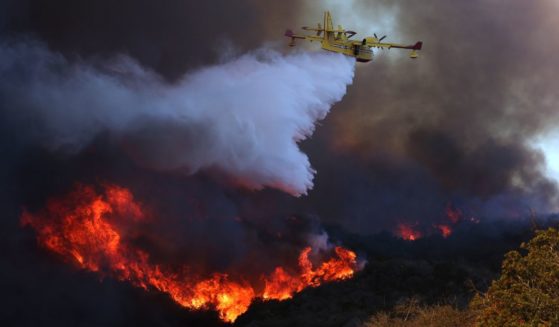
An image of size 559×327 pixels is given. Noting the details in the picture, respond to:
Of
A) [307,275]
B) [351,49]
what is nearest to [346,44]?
[351,49]

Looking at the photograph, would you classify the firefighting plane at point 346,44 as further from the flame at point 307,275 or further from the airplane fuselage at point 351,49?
the flame at point 307,275

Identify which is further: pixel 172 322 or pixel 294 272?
pixel 294 272

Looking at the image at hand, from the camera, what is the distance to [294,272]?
65688mm

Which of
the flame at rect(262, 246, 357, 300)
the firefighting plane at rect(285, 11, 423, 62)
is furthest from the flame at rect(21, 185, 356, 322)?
the firefighting plane at rect(285, 11, 423, 62)

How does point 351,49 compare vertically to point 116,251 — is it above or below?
above

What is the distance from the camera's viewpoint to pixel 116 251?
185ft

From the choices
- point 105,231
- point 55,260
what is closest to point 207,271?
point 105,231

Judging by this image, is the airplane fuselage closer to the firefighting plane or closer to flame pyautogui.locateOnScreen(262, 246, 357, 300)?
the firefighting plane

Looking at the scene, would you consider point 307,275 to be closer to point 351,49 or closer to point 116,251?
point 116,251

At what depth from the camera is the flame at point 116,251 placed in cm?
5506

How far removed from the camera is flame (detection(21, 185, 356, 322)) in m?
55.1

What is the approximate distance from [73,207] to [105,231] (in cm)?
413

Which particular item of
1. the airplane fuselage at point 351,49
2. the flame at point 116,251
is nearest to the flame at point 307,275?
the flame at point 116,251

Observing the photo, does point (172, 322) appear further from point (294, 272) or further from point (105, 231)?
point (294, 272)
